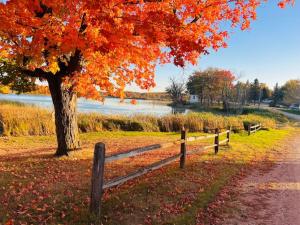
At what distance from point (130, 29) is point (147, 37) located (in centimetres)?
67

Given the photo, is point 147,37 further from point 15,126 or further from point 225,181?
point 15,126

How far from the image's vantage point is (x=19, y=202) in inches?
294

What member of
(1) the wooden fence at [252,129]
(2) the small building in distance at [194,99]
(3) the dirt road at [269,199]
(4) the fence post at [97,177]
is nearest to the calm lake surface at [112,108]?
(1) the wooden fence at [252,129]

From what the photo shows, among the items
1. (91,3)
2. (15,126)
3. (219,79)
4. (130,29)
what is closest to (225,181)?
(130,29)

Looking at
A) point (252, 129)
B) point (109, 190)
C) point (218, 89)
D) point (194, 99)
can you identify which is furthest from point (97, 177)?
point (194, 99)

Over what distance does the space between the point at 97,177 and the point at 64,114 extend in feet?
22.5

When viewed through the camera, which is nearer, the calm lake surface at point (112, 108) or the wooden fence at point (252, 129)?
the wooden fence at point (252, 129)

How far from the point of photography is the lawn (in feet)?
22.4

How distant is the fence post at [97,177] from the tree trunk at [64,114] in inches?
267

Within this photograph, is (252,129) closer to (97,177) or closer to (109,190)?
(109,190)

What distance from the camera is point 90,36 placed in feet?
33.6

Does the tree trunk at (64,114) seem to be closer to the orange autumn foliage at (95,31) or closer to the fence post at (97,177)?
the orange autumn foliage at (95,31)

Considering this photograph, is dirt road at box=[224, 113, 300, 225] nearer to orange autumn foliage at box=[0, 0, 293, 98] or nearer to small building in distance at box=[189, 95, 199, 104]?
orange autumn foliage at box=[0, 0, 293, 98]

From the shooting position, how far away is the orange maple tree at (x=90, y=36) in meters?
9.72
